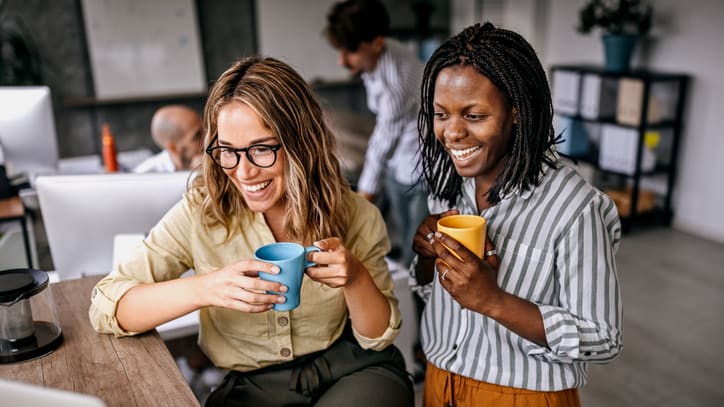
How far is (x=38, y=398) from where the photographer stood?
64cm

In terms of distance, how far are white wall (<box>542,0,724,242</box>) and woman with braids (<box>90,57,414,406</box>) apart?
352 cm

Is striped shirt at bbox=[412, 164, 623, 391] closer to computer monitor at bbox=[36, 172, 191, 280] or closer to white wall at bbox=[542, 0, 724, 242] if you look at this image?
computer monitor at bbox=[36, 172, 191, 280]

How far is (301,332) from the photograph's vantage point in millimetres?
1342

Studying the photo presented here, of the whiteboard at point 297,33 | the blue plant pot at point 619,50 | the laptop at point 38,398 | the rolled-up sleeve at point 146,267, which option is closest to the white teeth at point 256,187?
the rolled-up sleeve at point 146,267

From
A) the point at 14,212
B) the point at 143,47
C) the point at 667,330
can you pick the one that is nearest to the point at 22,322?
the point at 14,212

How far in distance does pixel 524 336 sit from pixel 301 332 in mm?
499

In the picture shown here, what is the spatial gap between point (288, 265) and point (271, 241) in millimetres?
342

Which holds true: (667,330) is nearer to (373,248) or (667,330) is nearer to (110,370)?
(373,248)

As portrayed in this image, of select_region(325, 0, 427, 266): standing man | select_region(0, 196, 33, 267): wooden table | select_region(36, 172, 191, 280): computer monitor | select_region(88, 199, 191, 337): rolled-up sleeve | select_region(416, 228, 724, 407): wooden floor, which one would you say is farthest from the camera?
select_region(325, 0, 427, 266): standing man

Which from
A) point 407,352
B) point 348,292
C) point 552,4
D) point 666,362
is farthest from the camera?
point 552,4

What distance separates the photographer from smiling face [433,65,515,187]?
1.07 meters

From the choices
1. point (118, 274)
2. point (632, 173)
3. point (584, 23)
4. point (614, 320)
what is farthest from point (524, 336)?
point (584, 23)

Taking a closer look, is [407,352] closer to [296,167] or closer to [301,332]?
[301,332]

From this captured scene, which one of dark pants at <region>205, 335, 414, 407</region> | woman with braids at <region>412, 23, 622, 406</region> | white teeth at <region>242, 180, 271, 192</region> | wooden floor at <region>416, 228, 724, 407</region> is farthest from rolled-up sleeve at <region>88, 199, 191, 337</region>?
wooden floor at <region>416, 228, 724, 407</region>
